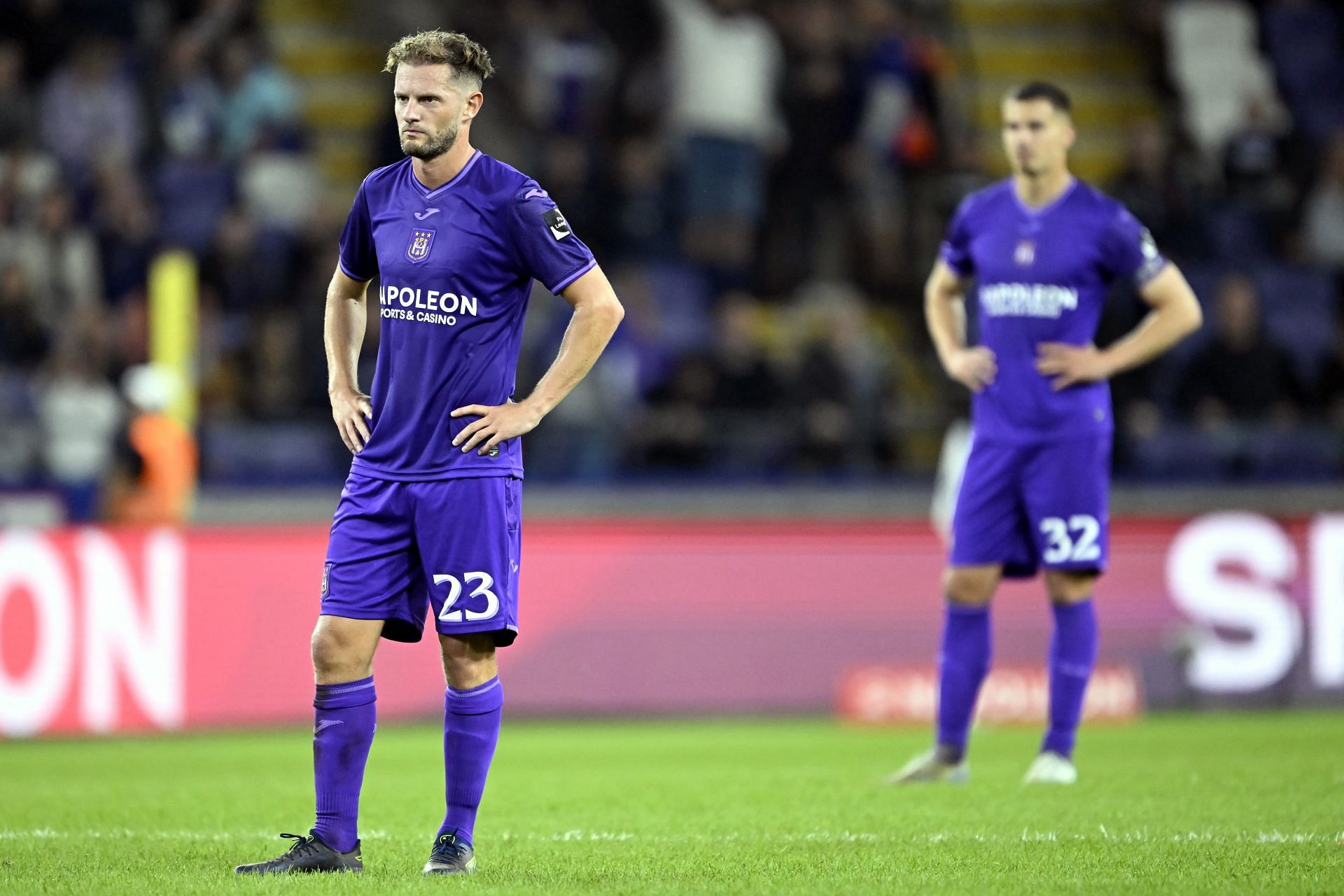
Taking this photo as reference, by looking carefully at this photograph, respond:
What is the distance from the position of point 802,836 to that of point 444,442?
70.6 inches

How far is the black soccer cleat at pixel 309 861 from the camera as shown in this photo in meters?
5.37

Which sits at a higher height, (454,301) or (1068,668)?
(454,301)

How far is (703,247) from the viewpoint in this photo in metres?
15.4

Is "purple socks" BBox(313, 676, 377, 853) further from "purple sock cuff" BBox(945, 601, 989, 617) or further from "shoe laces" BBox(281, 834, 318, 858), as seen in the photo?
"purple sock cuff" BBox(945, 601, 989, 617)

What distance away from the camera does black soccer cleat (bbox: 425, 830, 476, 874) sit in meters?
5.40

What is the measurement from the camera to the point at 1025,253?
7.94 m

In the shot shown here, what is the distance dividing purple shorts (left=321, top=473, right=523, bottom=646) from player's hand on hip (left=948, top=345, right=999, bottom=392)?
2964mm

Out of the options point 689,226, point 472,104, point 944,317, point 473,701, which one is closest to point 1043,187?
point 944,317

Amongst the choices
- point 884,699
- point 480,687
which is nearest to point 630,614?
point 884,699

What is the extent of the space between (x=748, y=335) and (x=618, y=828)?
7.93 metres

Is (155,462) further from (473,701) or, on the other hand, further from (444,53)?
(444,53)

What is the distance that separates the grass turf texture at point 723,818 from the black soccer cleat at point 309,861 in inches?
4.1

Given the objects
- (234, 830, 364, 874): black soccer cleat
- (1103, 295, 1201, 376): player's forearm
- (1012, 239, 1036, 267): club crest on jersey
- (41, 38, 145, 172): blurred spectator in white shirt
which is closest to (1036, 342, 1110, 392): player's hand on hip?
(1103, 295, 1201, 376): player's forearm

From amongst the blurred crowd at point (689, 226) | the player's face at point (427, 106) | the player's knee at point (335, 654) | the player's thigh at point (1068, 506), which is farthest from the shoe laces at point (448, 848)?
the blurred crowd at point (689, 226)
